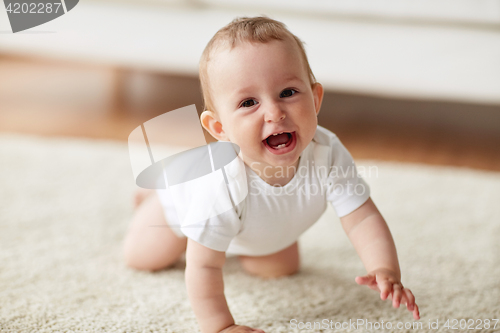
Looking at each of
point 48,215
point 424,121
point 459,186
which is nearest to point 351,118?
point 424,121

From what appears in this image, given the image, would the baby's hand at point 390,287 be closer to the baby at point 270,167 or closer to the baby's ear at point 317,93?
the baby at point 270,167

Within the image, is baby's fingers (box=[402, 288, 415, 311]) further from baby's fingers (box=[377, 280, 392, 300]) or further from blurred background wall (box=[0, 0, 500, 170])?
blurred background wall (box=[0, 0, 500, 170])

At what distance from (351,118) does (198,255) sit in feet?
4.22

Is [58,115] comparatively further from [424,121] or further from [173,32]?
[424,121]

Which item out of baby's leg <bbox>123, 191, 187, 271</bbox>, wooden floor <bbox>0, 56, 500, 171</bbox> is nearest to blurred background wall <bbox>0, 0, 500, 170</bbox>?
wooden floor <bbox>0, 56, 500, 171</bbox>

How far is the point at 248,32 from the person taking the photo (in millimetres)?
575

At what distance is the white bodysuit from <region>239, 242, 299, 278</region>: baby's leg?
0.12 m

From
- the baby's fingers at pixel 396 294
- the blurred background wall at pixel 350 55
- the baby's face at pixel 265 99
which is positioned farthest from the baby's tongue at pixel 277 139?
the blurred background wall at pixel 350 55

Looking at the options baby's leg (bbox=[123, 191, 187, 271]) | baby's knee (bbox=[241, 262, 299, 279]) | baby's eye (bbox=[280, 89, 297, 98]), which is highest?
baby's eye (bbox=[280, 89, 297, 98])

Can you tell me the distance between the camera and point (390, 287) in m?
0.57

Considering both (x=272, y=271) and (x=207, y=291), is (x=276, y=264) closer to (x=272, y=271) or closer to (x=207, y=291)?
(x=272, y=271)

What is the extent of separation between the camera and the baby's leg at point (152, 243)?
844 millimetres

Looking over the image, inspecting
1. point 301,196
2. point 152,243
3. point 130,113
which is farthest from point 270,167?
point 130,113

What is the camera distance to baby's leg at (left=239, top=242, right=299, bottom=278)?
818 mm
